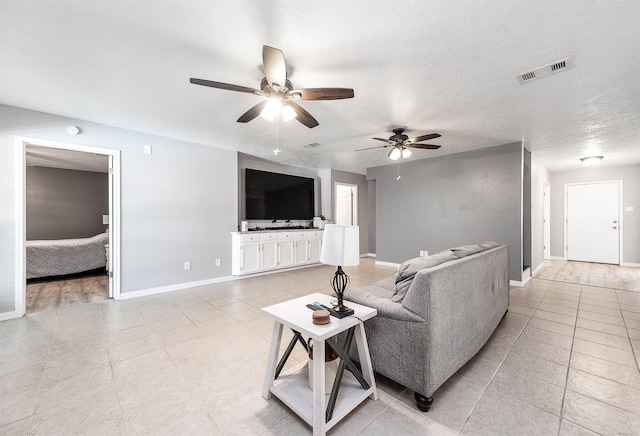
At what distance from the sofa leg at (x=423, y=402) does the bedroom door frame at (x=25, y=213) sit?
3879mm

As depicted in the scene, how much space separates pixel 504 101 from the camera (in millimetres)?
2764

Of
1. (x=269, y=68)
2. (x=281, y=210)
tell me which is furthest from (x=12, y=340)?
(x=281, y=210)

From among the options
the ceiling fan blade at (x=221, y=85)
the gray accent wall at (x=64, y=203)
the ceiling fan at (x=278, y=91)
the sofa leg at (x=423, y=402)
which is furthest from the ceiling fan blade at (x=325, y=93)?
the gray accent wall at (x=64, y=203)

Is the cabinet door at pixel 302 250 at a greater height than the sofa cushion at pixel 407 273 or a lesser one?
lesser

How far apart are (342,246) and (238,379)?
4.02 ft

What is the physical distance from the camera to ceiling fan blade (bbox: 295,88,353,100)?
6.71 ft

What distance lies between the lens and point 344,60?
2.06 meters

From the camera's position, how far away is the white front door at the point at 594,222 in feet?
20.1

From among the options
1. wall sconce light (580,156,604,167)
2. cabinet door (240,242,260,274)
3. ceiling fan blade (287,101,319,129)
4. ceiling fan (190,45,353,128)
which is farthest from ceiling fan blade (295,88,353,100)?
wall sconce light (580,156,604,167)

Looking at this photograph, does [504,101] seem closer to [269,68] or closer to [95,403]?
[269,68]

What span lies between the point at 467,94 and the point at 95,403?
3776 millimetres

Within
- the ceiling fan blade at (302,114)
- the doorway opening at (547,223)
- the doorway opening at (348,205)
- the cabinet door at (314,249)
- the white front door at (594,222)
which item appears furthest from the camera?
the doorway opening at (348,205)

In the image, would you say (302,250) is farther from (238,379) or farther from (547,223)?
(547,223)

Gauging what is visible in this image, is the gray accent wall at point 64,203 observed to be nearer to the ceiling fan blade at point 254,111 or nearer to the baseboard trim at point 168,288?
the baseboard trim at point 168,288
